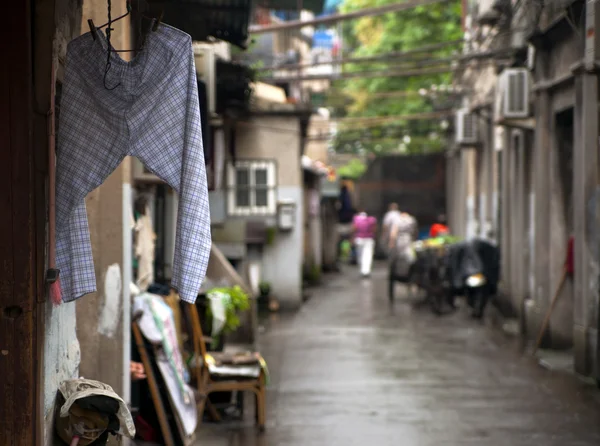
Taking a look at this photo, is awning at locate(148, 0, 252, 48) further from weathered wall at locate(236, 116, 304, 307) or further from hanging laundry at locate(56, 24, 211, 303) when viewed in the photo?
weathered wall at locate(236, 116, 304, 307)

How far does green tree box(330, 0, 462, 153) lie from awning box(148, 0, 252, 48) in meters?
20.0

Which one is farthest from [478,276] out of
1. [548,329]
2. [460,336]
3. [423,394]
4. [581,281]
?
[423,394]

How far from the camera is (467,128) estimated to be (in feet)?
88.4

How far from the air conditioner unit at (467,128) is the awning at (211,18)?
51.3ft

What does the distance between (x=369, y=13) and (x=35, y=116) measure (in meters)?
12.5

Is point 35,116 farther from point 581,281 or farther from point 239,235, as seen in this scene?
point 239,235

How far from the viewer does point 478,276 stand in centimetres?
2030

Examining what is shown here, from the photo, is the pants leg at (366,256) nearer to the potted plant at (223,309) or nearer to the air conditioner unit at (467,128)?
the air conditioner unit at (467,128)

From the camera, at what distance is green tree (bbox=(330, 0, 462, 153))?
3388 cm

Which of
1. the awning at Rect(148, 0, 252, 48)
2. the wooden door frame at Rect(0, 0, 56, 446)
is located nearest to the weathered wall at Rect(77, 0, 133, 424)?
Result: the awning at Rect(148, 0, 252, 48)

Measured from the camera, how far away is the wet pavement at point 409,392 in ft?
33.4

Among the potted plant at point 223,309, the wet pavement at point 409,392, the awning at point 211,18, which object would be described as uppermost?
the awning at point 211,18

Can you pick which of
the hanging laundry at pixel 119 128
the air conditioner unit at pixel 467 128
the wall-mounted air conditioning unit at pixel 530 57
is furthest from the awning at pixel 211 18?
the air conditioner unit at pixel 467 128

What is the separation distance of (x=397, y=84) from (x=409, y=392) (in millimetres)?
27262
